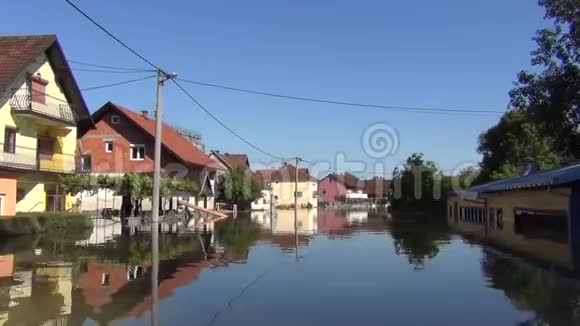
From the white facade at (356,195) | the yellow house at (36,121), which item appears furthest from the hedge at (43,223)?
the white facade at (356,195)

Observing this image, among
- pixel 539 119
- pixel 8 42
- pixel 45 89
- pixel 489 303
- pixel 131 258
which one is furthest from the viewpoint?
pixel 45 89

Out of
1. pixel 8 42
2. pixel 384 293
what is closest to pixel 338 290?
pixel 384 293

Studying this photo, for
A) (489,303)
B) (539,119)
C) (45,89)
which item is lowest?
(489,303)

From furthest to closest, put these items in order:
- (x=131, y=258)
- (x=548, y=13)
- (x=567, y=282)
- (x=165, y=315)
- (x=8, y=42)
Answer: (x=8, y=42)
(x=548, y=13)
(x=131, y=258)
(x=567, y=282)
(x=165, y=315)

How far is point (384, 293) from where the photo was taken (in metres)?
11.4

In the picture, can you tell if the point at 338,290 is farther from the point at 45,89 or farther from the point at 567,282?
the point at 45,89

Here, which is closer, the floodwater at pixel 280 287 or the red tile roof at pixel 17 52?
the floodwater at pixel 280 287

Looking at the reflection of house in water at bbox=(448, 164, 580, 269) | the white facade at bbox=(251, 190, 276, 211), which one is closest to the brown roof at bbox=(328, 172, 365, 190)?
the white facade at bbox=(251, 190, 276, 211)

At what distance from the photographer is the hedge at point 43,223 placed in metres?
24.7

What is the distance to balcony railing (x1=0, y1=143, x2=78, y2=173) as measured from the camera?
1187 inches

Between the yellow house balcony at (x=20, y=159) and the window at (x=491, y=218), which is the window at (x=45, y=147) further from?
the window at (x=491, y=218)

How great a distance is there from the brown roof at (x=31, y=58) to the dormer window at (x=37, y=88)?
1437 mm

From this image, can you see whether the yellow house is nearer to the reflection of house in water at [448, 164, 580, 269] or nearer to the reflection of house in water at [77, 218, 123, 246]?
the reflection of house in water at [77, 218, 123, 246]

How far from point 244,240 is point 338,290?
12738mm
